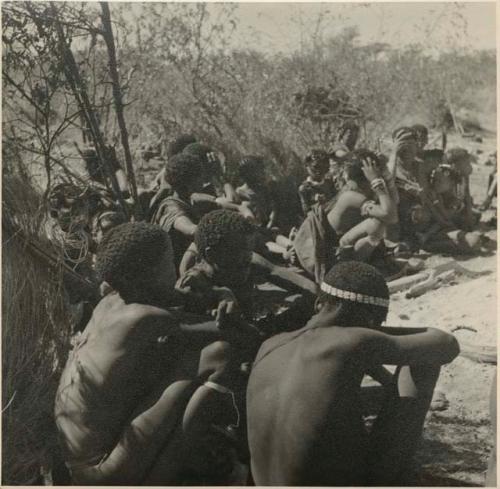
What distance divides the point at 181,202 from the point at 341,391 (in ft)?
4.64

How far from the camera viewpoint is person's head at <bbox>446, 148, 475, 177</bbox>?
4633 millimetres

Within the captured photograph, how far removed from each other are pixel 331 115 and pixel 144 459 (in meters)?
2.25

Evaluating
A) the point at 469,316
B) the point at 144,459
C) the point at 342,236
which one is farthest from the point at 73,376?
the point at 469,316

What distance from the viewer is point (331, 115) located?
4.50 metres

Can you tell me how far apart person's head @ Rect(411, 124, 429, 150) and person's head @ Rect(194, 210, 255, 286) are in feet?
4.76

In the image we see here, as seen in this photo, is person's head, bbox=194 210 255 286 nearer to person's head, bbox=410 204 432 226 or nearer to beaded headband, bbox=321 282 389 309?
beaded headband, bbox=321 282 389 309

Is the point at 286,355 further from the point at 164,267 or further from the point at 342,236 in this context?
the point at 342,236

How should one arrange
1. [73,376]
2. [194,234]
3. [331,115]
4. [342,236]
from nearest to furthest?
[73,376] → [194,234] → [342,236] → [331,115]

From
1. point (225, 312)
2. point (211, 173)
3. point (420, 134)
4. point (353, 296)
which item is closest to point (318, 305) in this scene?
point (353, 296)

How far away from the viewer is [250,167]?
4559 mm

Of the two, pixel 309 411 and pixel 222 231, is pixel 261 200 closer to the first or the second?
pixel 222 231

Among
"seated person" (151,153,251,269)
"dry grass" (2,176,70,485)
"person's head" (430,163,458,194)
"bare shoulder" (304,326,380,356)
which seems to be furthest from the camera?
"person's head" (430,163,458,194)

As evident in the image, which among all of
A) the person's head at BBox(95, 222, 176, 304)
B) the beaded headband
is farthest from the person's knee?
the beaded headband

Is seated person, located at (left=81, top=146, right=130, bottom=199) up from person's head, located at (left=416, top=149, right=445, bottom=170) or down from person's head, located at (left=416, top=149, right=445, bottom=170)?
up
